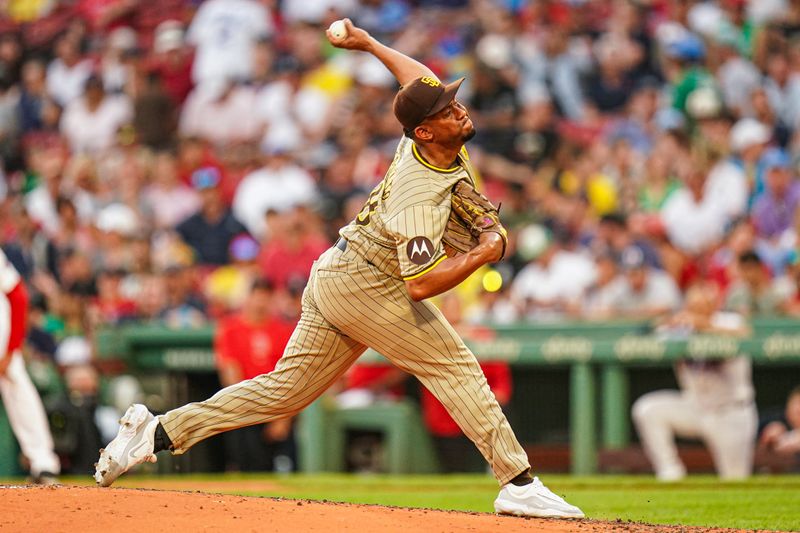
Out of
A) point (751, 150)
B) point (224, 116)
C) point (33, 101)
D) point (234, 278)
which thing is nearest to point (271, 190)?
point (234, 278)

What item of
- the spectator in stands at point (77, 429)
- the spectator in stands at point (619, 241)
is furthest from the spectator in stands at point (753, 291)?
the spectator in stands at point (77, 429)

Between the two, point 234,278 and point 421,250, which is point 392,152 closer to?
point 234,278

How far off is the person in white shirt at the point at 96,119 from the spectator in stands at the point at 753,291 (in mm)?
8336

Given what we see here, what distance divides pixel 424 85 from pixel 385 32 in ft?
32.2

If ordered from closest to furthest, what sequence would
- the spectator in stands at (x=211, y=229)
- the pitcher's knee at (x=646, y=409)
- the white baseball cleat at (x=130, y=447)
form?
1. the white baseball cleat at (x=130, y=447)
2. the pitcher's knee at (x=646, y=409)
3. the spectator in stands at (x=211, y=229)

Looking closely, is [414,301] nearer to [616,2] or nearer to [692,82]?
[692,82]

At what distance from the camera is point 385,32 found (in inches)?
597

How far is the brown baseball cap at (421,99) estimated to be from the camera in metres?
5.50

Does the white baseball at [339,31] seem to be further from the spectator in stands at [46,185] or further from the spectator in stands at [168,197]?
the spectator in stands at [46,185]

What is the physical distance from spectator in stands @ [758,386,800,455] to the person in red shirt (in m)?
3.80

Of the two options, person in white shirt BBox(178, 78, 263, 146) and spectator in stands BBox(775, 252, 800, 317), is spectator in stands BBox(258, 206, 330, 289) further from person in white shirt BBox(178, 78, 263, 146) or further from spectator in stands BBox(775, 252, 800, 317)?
spectator in stands BBox(775, 252, 800, 317)

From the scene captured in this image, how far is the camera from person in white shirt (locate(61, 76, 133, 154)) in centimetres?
1595

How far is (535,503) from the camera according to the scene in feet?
18.7

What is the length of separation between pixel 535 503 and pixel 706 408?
4664mm
